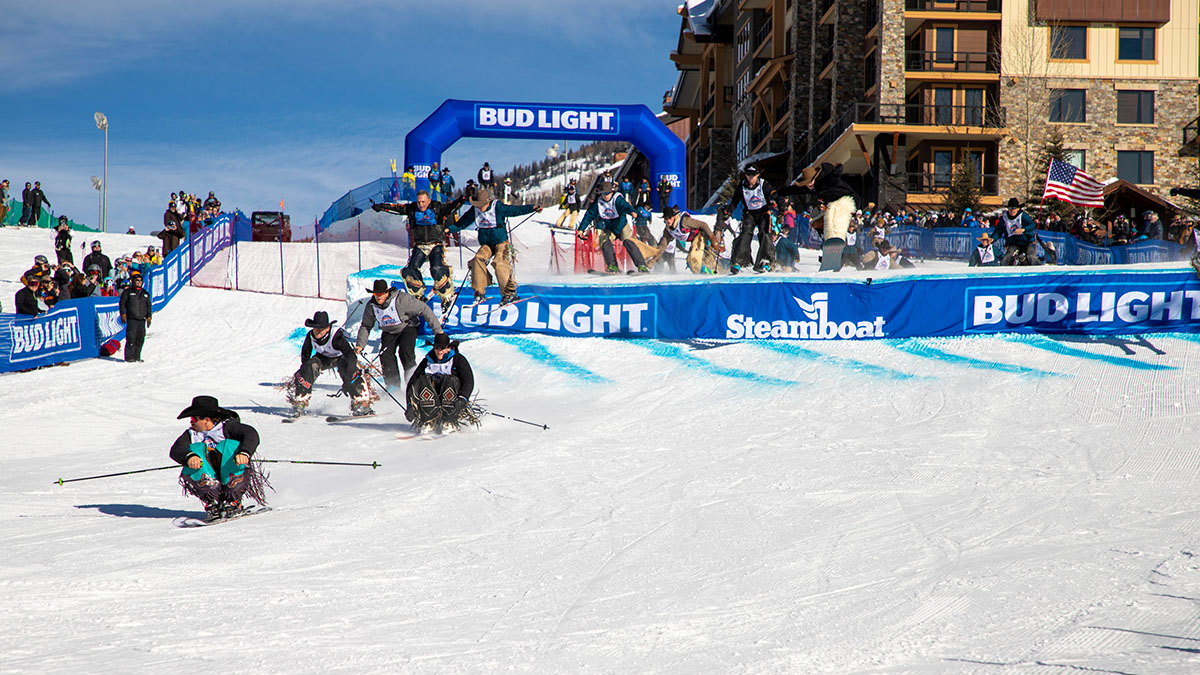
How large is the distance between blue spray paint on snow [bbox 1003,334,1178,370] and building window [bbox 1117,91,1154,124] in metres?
31.3

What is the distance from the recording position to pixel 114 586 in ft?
17.4

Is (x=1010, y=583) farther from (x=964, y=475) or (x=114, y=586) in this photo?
(x=114, y=586)

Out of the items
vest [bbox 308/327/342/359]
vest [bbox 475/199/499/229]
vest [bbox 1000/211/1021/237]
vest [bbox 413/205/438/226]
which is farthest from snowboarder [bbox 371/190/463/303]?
vest [bbox 1000/211/1021/237]

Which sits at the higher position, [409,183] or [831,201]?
[409,183]

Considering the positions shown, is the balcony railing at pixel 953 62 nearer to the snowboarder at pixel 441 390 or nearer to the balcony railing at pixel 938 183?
the balcony railing at pixel 938 183

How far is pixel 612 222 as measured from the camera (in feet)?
59.5

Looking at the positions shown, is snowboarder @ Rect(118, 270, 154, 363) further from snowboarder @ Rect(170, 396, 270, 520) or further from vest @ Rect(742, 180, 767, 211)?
snowboarder @ Rect(170, 396, 270, 520)

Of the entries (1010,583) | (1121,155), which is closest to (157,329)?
(1010,583)

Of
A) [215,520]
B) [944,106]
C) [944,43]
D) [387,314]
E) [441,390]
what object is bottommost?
[215,520]

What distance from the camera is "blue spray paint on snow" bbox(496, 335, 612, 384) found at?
13.5 m

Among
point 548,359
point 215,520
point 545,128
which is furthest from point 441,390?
point 545,128

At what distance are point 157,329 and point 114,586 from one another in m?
15.5

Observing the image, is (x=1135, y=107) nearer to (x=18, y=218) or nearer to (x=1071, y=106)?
(x=1071, y=106)

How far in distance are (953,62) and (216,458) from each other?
38.9 meters
